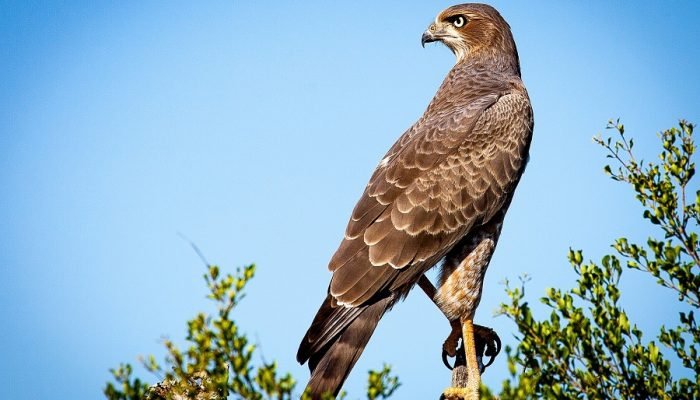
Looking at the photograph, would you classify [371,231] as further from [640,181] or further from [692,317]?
[692,317]

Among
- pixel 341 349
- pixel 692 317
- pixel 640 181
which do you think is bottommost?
pixel 692 317

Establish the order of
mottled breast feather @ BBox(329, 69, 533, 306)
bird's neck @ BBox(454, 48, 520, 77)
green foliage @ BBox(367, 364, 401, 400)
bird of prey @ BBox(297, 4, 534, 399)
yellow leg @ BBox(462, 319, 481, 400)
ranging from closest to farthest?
green foliage @ BBox(367, 364, 401, 400) → bird of prey @ BBox(297, 4, 534, 399) → yellow leg @ BBox(462, 319, 481, 400) → mottled breast feather @ BBox(329, 69, 533, 306) → bird's neck @ BBox(454, 48, 520, 77)

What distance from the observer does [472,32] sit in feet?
31.8

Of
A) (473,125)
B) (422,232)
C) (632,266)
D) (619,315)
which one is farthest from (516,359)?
(473,125)

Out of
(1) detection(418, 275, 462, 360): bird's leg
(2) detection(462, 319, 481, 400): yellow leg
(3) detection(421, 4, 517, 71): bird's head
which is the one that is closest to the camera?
(2) detection(462, 319, 481, 400): yellow leg

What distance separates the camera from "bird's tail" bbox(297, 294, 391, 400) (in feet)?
19.8

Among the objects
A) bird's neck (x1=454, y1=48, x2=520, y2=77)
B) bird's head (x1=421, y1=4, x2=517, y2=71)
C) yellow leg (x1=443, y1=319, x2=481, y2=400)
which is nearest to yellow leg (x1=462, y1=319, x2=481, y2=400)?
yellow leg (x1=443, y1=319, x2=481, y2=400)

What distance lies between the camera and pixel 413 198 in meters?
7.22

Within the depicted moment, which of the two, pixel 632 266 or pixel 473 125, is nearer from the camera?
pixel 632 266

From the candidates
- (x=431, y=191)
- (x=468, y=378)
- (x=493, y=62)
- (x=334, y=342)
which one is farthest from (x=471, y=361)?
(x=493, y=62)

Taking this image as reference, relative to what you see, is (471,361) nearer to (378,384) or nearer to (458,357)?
(458,357)

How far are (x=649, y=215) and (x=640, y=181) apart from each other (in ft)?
0.88

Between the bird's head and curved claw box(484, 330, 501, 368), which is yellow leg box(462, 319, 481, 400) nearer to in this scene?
curved claw box(484, 330, 501, 368)

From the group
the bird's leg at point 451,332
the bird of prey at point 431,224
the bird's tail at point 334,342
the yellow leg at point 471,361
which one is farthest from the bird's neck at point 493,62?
the bird's tail at point 334,342
